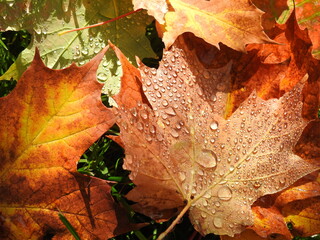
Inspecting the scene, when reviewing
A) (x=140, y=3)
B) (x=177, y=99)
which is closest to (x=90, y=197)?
(x=177, y=99)

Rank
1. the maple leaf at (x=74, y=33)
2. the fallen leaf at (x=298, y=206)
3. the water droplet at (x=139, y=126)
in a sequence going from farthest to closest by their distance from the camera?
1. the maple leaf at (x=74, y=33)
2. the fallen leaf at (x=298, y=206)
3. the water droplet at (x=139, y=126)

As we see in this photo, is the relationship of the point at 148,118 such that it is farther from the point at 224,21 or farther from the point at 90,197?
the point at 224,21

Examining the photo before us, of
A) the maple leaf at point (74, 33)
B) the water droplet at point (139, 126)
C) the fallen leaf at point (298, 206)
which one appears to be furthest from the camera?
the maple leaf at point (74, 33)

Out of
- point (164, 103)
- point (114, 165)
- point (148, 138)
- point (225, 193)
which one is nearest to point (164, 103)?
point (164, 103)

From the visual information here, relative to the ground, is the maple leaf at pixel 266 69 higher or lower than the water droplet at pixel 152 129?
lower

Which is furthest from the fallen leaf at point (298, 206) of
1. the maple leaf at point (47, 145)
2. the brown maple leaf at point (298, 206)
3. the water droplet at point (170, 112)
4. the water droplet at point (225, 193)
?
the maple leaf at point (47, 145)

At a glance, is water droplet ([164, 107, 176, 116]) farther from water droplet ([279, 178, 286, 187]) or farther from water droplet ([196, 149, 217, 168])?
water droplet ([279, 178, 286, 187])

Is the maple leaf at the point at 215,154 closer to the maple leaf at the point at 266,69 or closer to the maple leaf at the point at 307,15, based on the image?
the maple leaf at the point at 266,69

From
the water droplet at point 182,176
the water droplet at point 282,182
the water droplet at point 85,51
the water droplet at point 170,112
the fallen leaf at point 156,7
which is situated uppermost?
the fallen leaf at point 156,7
